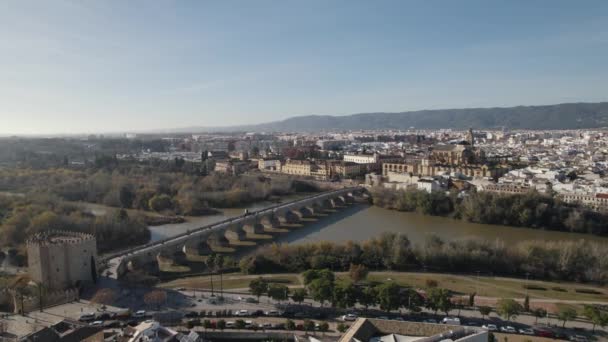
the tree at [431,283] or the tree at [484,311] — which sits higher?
the tree at [484,311]

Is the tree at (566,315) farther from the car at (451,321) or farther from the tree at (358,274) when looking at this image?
the tree at (358,274)

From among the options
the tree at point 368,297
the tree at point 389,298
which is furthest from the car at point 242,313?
the tree at point 389,298

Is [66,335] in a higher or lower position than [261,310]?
higher

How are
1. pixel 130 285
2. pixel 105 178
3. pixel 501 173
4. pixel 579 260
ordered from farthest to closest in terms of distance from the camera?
pixel 501 173, pixel 105 178, pixel 579 260, pixel 130 285

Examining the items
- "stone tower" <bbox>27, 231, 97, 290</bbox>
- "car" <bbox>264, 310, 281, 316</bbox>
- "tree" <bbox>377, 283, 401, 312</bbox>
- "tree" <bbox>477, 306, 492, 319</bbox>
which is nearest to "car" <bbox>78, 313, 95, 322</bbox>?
"stone tower" <bbox>27, 231, 97, 290</bbox>

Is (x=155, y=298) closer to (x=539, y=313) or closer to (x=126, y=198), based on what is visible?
(x=539, y=313)

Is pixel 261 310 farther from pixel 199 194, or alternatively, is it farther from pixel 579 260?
pixel 199 194

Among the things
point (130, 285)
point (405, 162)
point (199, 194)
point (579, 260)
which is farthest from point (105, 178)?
point (579, 260)
